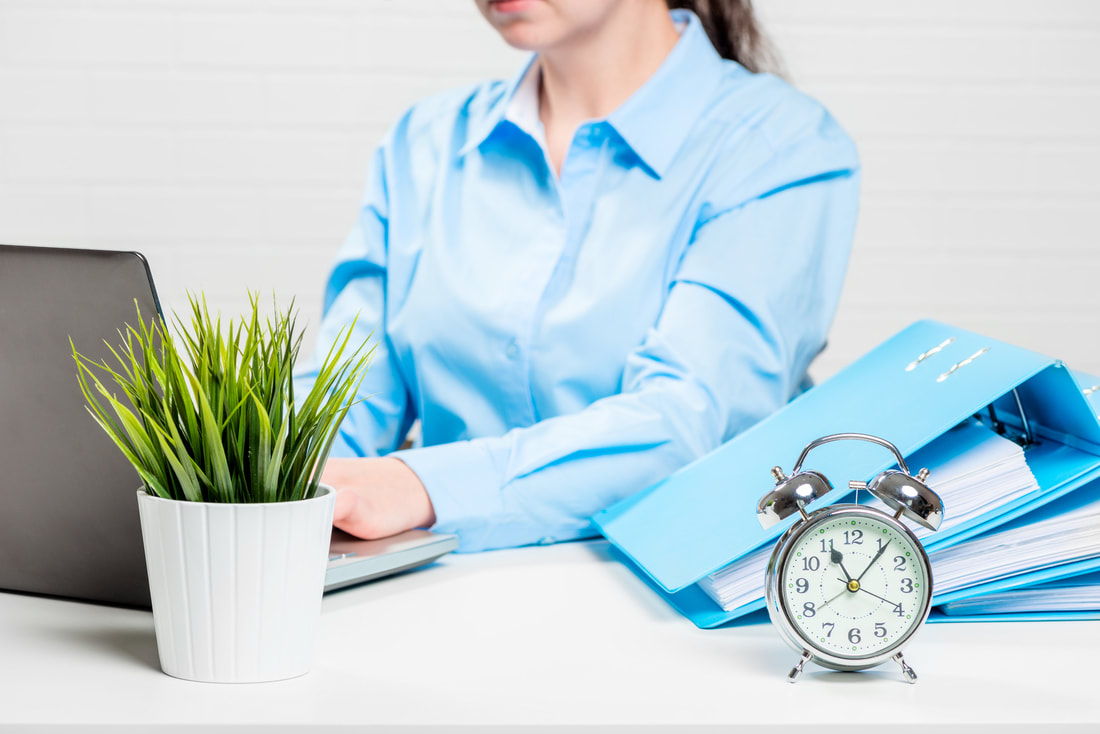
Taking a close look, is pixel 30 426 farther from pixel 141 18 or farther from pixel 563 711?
pixel 141 18

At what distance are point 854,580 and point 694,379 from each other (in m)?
0.48

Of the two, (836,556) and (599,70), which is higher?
(599,70)

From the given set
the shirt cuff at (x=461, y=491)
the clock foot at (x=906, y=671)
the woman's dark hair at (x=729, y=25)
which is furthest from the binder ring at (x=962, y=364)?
the woman's dark hair at (x=729, y=25)

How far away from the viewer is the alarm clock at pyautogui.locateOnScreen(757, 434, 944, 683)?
24.9 inches

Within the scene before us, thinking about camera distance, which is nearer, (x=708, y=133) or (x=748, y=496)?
(x=748, y=496)

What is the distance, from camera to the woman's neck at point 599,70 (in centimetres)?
142

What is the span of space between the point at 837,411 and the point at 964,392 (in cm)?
13

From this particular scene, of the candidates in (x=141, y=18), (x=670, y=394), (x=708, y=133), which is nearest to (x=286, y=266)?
(x=141, y=18)

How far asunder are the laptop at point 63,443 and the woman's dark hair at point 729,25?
1098 mm

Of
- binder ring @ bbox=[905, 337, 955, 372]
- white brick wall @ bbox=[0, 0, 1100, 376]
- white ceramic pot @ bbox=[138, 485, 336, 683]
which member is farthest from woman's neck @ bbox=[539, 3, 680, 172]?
white brick wall @ bbox=[0, 0, 1100, 376]

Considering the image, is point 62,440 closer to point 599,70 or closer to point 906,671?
point 906,671

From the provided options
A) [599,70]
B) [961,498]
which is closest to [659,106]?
[599,70]

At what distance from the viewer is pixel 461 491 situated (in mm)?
959

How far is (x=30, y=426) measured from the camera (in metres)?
0.72
